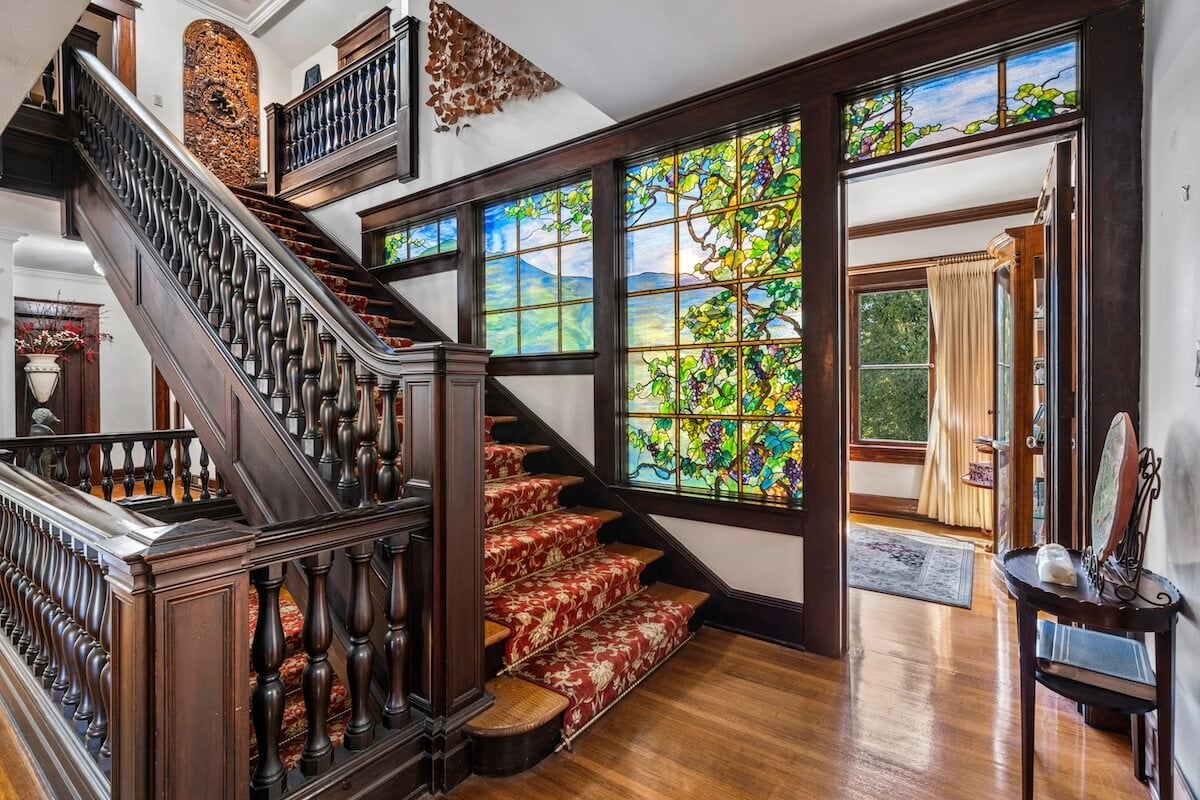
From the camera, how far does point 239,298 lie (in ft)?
7.85

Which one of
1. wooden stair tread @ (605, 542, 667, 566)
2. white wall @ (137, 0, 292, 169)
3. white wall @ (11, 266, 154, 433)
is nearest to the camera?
wooden stair tread @ (605, 542, 667, 566)

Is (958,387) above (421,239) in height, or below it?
below

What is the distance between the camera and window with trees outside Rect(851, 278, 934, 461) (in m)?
5.27

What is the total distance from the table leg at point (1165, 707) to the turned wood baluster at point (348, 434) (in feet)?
7.63

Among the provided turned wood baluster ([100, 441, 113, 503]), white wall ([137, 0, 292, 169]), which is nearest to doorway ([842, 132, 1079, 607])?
turned wood baluster ([100, 441, 113, 503])

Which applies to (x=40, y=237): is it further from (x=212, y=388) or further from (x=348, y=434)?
(x=348, y=434)

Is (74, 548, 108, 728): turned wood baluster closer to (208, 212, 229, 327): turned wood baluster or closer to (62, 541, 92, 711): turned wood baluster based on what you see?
(62, 541, 92, 711): turned wood baluster

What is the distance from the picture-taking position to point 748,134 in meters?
2.78

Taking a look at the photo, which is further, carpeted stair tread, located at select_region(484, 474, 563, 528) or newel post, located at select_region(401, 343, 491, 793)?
carpeted stair tread, located at select_region(484, 474, 563, 528)

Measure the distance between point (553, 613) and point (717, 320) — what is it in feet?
5.26

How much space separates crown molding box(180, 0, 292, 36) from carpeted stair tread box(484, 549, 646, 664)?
6576 mm

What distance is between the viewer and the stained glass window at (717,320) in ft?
8.77

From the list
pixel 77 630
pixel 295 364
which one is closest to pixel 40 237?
pixel 295 364

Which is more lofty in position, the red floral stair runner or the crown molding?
the crown molding
